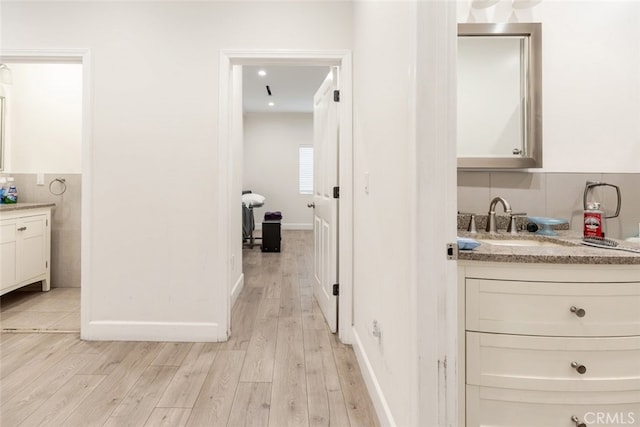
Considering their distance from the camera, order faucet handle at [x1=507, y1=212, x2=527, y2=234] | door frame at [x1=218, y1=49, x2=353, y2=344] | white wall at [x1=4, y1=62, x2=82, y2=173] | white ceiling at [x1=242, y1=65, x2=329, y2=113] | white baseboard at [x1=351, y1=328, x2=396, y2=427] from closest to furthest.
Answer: white baseboard at [x1=351, y1=328, x2=396, y2=427] < faucet handle at [x1=507, y1=212, x2=527, y2=234] < door frame at [x1=218, y1=49, x2=353, y2=344] < white wall at [x1=4, y1=62, x2=82, y2=173] < white ceiling at [x1=242, y1=65, x2=329, y2=113]

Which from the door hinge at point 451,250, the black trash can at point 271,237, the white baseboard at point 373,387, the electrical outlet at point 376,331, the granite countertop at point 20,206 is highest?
the granite countertop at point 20,206

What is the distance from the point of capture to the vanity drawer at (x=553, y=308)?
1148 millimetres

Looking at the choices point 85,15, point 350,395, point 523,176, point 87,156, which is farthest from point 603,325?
point 85,15

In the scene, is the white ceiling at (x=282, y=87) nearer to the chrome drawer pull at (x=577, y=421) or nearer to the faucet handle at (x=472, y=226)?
the faucet handle at (x=472, y=226)

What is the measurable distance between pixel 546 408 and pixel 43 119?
4.61m

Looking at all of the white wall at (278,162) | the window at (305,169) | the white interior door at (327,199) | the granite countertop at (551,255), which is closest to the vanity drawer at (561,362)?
the granite countertop at (551,255)

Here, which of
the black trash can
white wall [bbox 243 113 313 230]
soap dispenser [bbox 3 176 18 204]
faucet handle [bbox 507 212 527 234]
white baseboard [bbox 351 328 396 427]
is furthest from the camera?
white wall [bbox 243 113 313 230]

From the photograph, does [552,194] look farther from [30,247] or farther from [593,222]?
[30,247]

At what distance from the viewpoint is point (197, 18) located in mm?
2273

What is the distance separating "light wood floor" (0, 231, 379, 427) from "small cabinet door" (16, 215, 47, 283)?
88 cm

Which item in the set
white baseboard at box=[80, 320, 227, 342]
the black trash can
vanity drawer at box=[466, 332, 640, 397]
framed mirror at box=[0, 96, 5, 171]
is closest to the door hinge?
vanity drawer at box=[466, 332, 640, 397]

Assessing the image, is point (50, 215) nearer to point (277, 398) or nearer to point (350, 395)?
point (277, 398)

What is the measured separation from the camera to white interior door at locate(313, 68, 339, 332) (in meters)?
2.46

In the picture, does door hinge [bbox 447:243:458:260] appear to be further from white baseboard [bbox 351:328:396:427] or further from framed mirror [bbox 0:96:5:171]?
framed mirror [bbox 0:96:5:171]
